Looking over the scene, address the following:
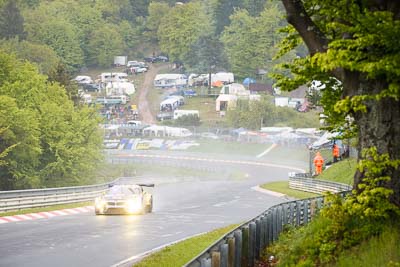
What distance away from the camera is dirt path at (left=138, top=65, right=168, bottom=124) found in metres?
140

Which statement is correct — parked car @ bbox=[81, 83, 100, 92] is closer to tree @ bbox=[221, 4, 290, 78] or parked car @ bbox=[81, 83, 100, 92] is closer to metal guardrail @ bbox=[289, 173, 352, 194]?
tree @ bbox=[221, 4, 290, 78]

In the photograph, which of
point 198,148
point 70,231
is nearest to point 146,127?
point 198,148

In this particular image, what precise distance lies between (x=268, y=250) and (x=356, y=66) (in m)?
5.85

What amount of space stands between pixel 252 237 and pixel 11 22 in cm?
16511

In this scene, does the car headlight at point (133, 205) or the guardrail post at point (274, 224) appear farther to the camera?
the car headlight at point (133, 205)

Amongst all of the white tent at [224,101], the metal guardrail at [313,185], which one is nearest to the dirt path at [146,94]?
the white tent at [224,101]

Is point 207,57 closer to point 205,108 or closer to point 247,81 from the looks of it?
point 247,81

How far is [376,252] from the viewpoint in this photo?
36.1ft

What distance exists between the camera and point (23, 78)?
78.8 metres

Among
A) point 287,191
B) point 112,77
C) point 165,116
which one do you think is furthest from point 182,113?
point 287,191

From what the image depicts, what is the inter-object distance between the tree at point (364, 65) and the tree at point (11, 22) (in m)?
164

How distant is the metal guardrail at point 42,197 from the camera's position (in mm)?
33219

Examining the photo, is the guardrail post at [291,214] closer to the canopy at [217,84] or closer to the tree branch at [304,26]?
the tree branch at [304,26]

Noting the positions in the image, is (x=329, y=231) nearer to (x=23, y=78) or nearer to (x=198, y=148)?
(x=23, y=78)
